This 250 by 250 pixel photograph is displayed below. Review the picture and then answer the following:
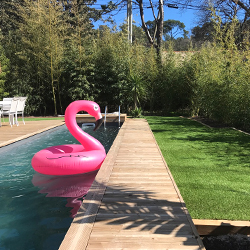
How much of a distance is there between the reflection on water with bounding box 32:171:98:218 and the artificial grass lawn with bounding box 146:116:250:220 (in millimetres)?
1159

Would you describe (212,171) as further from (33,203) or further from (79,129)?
(33,203)

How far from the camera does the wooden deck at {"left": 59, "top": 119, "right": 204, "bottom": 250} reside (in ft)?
5.00

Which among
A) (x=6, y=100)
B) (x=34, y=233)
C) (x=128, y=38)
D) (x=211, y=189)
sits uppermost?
(x=128, y=38)

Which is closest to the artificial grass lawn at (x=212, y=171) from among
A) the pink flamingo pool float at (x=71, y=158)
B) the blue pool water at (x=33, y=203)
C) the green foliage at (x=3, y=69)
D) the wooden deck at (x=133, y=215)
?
the wooden deck at (x=133, y=215)

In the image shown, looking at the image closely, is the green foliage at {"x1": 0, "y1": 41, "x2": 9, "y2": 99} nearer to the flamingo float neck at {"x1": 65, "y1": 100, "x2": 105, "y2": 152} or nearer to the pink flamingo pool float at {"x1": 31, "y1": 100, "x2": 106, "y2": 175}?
the flamingo float neck at {"x1": 65, "y1": 100, "x2": 105, "y2": 152}

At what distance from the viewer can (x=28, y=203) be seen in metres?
2.68

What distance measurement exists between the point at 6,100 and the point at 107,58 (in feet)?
16.3

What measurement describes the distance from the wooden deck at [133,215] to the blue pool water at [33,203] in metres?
0.42

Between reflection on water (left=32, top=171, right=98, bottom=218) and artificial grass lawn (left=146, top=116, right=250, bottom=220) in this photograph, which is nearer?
artificial grass lawn (left=146, top=116, right=250, bottom=220)

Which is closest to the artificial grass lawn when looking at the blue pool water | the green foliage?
the blue pool water

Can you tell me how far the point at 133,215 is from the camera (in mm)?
1847

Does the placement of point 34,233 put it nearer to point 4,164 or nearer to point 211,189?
point 211,189

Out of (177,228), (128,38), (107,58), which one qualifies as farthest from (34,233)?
(128,38)

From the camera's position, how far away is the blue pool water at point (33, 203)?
2.02m
